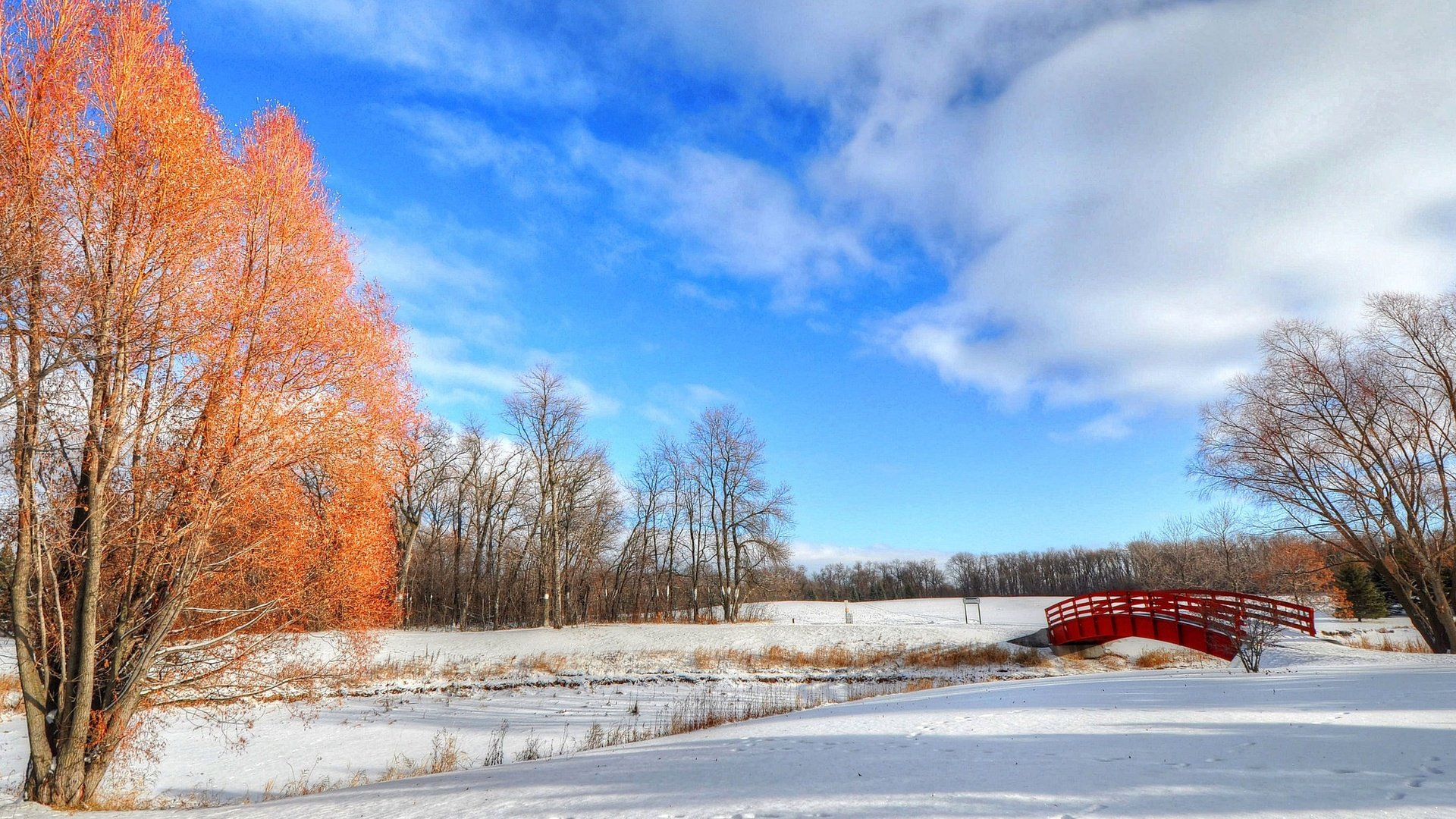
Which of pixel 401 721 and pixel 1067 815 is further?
pixel 401 721

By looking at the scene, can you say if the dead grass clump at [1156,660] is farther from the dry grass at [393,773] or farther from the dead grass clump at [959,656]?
the dry grass at [393,773]

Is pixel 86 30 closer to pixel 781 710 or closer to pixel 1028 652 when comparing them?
pixel 781 710

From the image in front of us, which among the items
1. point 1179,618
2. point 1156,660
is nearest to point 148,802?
point 1179,618

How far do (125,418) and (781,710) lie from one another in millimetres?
13262

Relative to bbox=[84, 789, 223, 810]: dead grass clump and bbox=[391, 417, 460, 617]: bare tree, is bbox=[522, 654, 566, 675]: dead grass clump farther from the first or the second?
bbox=[84, 789, 223, 810]: dead grass clump

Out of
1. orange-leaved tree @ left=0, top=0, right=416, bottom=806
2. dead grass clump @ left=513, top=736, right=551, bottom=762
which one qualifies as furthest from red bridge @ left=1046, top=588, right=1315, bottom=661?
orange-leaved tree @ left=0, top=0, right=416, bottom=806

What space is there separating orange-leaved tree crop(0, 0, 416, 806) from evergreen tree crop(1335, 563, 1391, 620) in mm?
55782

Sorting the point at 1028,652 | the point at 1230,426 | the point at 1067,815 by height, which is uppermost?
the point at 1230,426

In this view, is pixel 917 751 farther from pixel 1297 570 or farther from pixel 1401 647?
pixel 1401 647

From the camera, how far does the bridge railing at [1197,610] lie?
1933 centimetres

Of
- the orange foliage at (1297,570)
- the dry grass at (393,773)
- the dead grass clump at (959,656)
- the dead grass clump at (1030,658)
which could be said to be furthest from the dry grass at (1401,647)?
the dry grass at (393,773)

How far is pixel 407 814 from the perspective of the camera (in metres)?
6.67

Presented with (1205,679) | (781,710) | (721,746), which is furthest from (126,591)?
(1205,679)

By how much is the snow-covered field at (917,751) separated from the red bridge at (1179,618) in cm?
128
